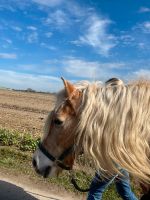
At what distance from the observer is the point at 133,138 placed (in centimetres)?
313

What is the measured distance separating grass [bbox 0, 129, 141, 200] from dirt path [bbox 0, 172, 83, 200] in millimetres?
184

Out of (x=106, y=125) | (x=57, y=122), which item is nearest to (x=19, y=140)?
(x=57, y=122)

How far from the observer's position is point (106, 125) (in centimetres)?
319

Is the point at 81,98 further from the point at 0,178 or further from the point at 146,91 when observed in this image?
the point at 0,178

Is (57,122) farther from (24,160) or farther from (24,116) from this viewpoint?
(24,116)

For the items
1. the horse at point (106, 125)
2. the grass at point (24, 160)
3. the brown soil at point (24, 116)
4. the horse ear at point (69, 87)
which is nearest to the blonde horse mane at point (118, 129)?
the horse at point (106, 125)

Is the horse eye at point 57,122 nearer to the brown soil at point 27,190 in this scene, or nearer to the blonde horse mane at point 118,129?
the blonde horse mane at point 118,129

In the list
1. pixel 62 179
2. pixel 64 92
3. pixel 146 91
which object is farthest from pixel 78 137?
pixel 62 179

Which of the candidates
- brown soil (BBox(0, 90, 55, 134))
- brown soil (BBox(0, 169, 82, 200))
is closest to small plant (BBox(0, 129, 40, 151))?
brown soil (BBox(0, 90, 55, 134))

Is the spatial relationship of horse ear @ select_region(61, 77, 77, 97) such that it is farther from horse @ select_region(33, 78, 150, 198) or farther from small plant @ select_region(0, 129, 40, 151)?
small plant @ select_region(0, 129, 40, 151)

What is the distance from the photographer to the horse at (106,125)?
3.14m

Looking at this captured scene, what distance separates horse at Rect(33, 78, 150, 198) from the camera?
314 centimetres

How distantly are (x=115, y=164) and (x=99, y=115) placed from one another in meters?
0.40

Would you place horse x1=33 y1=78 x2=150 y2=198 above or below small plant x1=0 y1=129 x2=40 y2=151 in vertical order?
above
